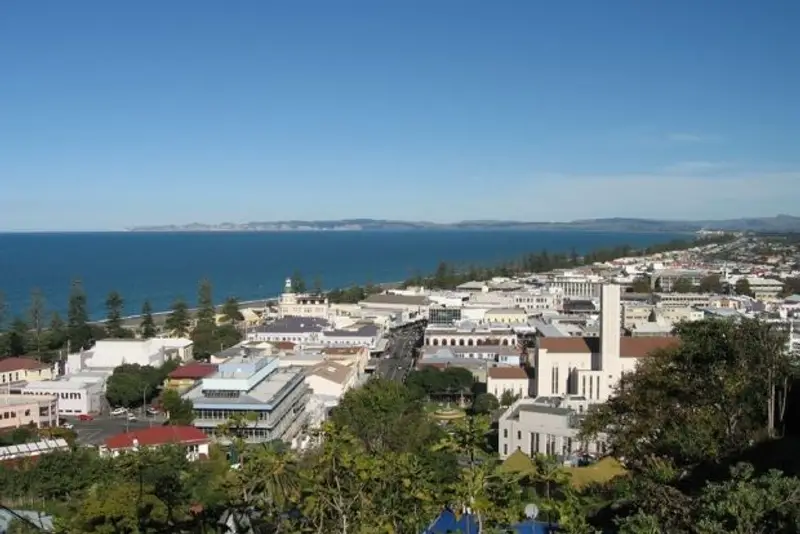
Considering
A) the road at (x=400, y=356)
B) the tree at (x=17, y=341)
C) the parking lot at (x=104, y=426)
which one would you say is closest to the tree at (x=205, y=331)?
the tree at (x=17, y=341)

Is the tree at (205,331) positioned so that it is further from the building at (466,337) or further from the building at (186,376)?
the building at (466,337)

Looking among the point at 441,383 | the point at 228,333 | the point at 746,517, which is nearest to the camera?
the point at 746,517

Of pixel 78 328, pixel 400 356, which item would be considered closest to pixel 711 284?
pixel 400 356

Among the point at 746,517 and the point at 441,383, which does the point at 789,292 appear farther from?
the point at 746,517

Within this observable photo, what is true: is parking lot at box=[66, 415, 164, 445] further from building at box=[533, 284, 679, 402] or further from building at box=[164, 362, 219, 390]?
building at box=[533, 284, 679, 402]

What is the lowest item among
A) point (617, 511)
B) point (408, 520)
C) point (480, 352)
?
point (480, 352)

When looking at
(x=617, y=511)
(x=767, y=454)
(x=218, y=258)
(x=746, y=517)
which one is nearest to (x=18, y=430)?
(x=617, y=511)
